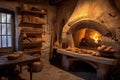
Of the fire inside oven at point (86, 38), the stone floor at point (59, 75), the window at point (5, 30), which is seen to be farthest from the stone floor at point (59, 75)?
the window at point (5, 30)

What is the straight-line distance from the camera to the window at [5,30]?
4336 mm

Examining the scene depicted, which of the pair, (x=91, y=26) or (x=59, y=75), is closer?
(x=59, y=75)

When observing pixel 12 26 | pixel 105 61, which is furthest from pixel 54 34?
pixel 105 61

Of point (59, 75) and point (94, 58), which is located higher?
point (94, 58)

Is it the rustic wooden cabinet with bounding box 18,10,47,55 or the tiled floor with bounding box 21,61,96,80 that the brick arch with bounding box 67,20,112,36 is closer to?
the rustic wooden cabinet with bounding box 18,10,47,55

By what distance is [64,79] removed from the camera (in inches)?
137

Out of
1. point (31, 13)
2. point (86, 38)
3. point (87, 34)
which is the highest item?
point (31, 13)

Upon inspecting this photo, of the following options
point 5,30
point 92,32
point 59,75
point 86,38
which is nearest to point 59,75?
point 59,75

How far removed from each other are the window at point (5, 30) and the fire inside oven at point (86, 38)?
2.13 m

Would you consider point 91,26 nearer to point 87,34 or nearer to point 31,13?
point 87,34

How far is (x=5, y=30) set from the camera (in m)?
4.42

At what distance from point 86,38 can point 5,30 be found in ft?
8.68

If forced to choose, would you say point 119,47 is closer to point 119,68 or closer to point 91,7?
point 119,68

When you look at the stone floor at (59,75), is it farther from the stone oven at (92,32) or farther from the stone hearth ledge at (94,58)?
the stone hearth ledge at (94,58)
